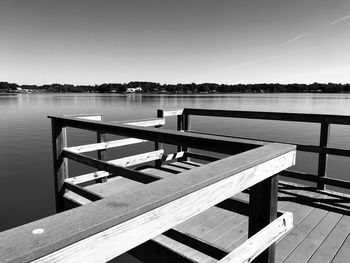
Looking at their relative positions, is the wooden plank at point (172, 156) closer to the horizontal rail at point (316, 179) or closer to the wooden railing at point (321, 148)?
the wooden railing at point (321, 148)

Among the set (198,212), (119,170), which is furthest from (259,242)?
(119,170)

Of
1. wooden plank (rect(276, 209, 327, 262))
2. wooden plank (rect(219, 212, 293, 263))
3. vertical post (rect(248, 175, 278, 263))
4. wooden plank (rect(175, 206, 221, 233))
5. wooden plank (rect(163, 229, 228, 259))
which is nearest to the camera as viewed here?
wooden plank (rect(219, 212, 293, 263))

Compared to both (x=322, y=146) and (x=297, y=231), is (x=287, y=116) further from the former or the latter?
(x=297, y=231)

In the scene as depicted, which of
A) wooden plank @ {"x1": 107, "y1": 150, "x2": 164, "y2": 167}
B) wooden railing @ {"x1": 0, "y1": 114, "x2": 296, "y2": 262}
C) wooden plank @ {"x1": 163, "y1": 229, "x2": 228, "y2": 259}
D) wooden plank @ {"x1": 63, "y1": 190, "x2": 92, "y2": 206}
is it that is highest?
wooden railing @ {"x1": 0, "y1": 114, "x2": 296, "y2": 262}

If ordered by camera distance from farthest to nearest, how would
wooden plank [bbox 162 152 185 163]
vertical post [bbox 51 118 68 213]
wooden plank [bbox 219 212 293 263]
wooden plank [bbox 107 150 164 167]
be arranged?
1. wooden plank [bbox 162 152 185 163]
2. wooden plank [bbox 107 150 164 167]
3. vertical post [bbox 51 118 68 213]
4. wooden plank [bbox 219 212 293 263]

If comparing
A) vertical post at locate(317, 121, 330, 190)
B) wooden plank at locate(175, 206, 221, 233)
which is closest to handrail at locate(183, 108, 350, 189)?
vertical post at locate(317, 121, 330, 190)

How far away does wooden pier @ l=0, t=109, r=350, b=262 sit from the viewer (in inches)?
28.6

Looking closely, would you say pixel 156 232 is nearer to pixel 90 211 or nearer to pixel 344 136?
pixel 90 211

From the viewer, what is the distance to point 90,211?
803 millimetres

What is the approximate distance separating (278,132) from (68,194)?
14.9 meters

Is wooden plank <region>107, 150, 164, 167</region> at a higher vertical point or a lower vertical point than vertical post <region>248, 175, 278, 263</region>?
A: lower

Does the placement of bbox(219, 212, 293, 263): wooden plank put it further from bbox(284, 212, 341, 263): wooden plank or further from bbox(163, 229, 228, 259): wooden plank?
bbox(284, 212, 341, 263): wooden plank

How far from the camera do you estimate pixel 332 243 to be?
8.90 ft

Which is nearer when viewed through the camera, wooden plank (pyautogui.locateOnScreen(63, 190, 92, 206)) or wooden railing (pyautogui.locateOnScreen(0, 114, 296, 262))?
wooden railing (pyautogui.locateOnScreen(0, 114, 296, 262))
